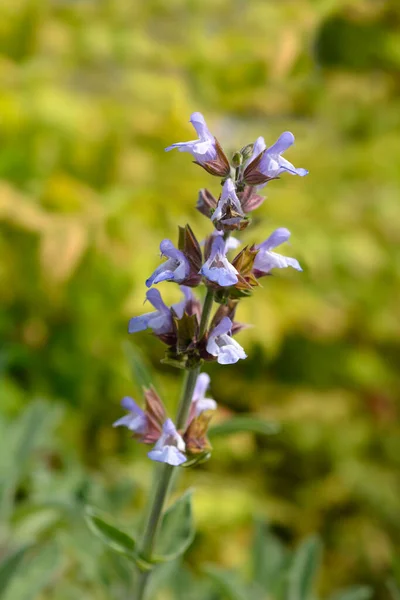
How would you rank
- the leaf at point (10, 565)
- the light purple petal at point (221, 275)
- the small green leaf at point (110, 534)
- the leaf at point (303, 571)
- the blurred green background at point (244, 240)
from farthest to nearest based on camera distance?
1. the blurred green background at point (244, 240)
2. the leaf at point (303, 571)
3. the leaf at point (10, 565)
4. the small green leaf at point (110, 534)
5. the light purple petal at point (221, 275)

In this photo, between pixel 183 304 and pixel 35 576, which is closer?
pixel 183 304

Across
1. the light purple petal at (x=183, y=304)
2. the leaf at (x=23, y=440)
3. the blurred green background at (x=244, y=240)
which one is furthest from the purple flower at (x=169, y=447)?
the blurred green background at (x=244, y=240)

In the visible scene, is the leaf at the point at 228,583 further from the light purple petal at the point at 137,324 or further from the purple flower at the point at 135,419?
the light purple petal at the point at 137,324

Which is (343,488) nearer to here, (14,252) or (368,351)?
(368,351)

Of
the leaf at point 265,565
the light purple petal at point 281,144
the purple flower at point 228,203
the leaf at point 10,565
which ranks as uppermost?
the light purple petal at point 281,144

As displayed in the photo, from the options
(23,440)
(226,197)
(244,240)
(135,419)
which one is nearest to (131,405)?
(135,419)

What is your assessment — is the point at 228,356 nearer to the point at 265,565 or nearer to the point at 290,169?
the point at 290,169

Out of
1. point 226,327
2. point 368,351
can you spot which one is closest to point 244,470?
point 368,351
